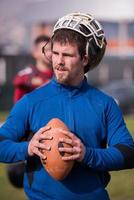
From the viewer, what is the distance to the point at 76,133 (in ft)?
10.1

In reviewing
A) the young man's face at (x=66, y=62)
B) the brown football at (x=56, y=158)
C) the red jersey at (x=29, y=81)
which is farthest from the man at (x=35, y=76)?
the brown football at (x=56, y=158)

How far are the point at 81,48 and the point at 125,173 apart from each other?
5.83 metres

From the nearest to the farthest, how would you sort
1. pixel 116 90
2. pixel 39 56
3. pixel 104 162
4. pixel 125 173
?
pixel 104 162 → pixel 39 56 → pixel 125 173 → pixel 116 90

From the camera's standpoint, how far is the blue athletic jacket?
10.1 ft

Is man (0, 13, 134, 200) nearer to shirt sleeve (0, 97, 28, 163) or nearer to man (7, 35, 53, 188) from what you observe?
shirt sleeve (0, 97, 28, 163)

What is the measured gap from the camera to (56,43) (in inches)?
123

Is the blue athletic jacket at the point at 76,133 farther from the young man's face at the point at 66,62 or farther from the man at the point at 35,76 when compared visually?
the man at the point at 35,76

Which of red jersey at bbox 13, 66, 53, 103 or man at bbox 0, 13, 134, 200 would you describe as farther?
red jersey at bbox 13, 66, 53, 103

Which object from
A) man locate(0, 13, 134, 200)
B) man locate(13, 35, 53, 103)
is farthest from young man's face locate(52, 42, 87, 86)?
man locate(13, 35, 53, 103)

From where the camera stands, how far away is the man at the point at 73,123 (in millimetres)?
3086

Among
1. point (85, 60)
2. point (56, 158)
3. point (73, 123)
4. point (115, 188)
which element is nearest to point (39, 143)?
point (56, 158)

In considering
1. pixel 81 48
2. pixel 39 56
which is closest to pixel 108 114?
pixel 81 48

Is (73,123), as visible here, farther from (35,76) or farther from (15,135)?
(35,76)

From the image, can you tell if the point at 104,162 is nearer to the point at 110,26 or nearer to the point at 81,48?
the point at 81,48
